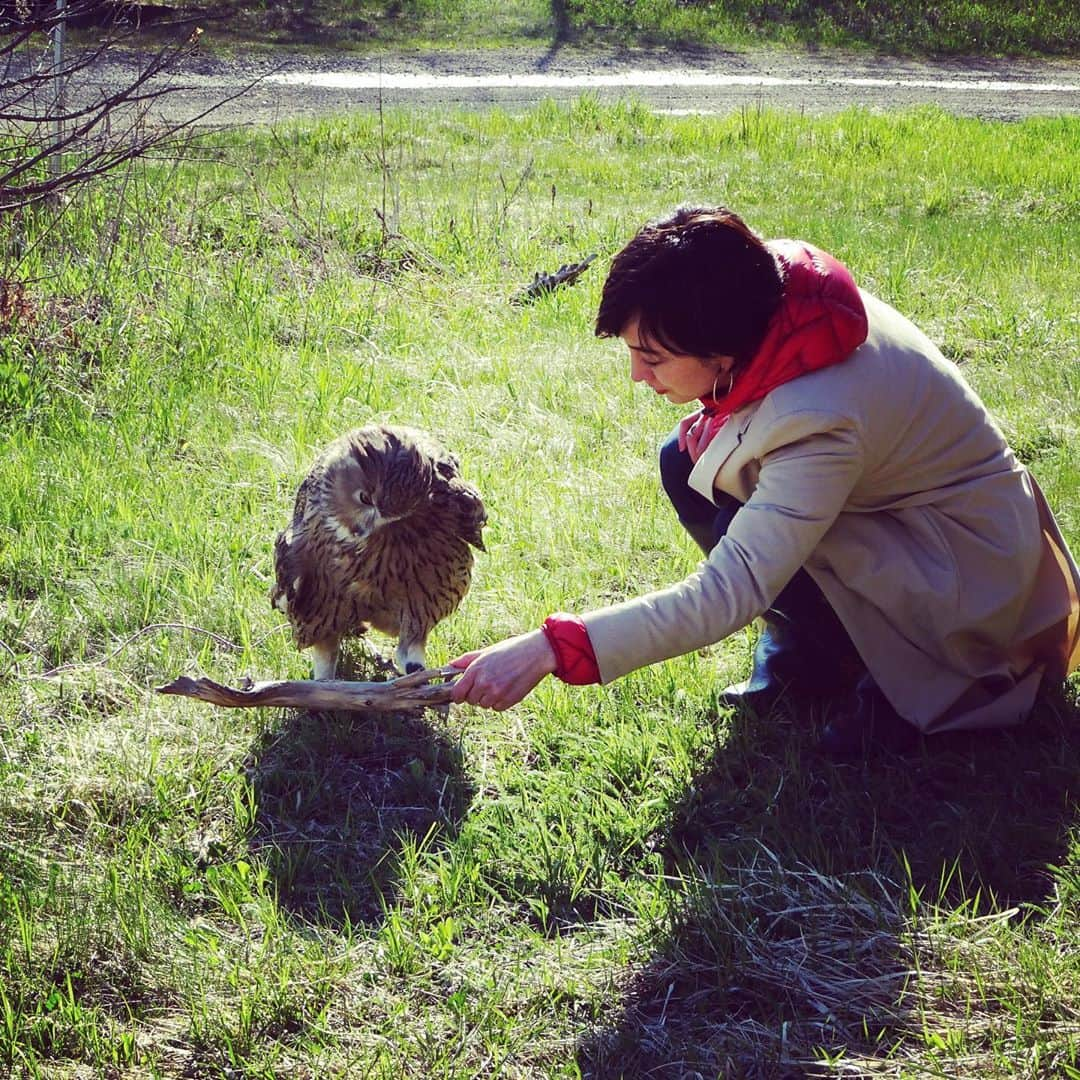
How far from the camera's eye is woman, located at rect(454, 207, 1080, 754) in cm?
297

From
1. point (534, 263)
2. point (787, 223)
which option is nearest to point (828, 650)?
point (534, 263)

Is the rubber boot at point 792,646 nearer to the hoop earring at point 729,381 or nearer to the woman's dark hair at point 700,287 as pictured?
the hoop earring at point 729,381

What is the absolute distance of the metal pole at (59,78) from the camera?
136 inches

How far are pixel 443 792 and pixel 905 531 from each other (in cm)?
143

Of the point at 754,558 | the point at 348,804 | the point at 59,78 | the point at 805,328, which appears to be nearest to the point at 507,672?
the point at 754,558

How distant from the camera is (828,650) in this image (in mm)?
3766

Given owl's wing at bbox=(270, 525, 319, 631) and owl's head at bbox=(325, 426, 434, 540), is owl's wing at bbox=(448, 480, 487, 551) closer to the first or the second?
owl's head at bbox=(325, 426, 434, 540)

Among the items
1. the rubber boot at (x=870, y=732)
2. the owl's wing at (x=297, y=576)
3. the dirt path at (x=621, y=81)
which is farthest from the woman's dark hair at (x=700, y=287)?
the dirt path at (x=621, y=81)

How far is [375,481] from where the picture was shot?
3.79m

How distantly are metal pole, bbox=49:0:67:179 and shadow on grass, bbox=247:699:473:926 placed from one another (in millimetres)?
1765

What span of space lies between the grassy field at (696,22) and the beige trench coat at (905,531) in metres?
14.5

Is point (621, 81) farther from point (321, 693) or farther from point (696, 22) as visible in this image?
point (321, 693)

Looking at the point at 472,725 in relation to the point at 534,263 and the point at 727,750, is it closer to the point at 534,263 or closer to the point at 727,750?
the point at 727,750

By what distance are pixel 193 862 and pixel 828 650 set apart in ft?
6.03
